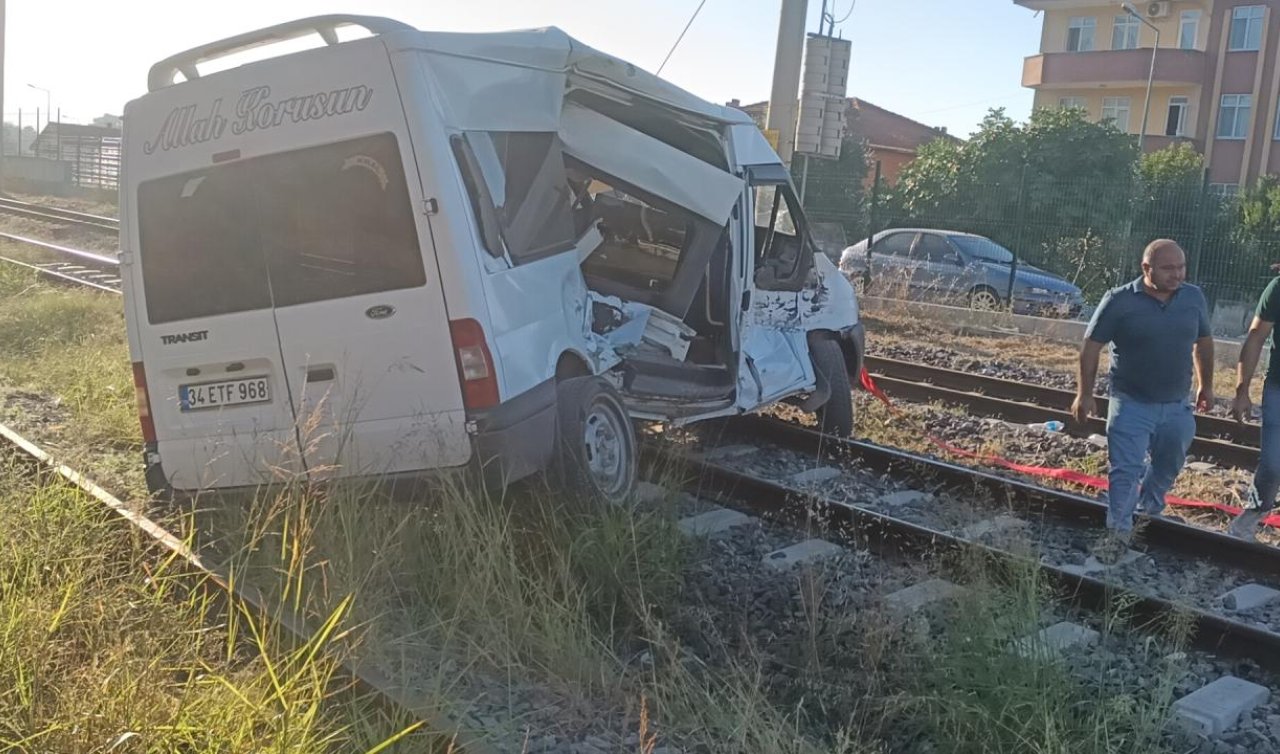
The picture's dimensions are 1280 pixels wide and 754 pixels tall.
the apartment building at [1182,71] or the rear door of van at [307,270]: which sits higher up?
the apartment building at [1182,71]

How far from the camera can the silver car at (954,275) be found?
61.1 ft

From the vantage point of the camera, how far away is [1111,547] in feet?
19.1

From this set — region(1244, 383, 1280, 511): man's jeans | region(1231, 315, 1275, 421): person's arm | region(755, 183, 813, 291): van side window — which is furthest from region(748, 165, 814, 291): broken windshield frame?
region(1244, 383, 1280, 511): man's jeans

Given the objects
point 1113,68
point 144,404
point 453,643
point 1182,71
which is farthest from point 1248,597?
point 1113,68

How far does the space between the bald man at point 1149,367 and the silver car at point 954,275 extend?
11.7 metres

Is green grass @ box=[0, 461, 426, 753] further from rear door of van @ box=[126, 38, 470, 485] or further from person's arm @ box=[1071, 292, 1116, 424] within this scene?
person's arm @ box=[1071, 292, 1116, 424]

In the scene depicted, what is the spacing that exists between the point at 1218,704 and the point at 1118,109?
45823 mm

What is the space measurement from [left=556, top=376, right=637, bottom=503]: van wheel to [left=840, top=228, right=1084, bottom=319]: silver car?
12895 mm

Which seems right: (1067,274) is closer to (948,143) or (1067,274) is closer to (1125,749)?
(948,143)

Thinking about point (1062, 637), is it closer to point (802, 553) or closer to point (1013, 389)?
point (802, 553)

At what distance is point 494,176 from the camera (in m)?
5.62

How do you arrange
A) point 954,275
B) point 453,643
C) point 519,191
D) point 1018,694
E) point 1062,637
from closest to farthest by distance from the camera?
point 1018,694 < point 453,643 < point 1062,637 < point 519,191 < point 954,275

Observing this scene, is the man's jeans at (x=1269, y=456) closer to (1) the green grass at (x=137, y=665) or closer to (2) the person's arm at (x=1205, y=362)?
(2) the person's arm at (x=1205, y=362)

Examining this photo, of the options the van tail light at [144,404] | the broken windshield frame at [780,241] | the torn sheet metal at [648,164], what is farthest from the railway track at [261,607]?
the broken windshield frame at [780,241]
